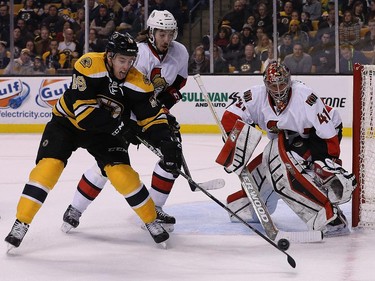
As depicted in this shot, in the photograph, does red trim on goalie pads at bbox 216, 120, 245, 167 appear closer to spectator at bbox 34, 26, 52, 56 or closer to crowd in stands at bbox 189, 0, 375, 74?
crowd in stands at bbox 189, 0, 375, 74

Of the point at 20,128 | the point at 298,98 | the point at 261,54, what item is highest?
the point at 298,98

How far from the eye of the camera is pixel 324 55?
8.60 meters

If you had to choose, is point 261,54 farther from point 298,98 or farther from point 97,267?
point 97,267

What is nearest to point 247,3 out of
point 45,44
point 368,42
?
point 368,42

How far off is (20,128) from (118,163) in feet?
17.2

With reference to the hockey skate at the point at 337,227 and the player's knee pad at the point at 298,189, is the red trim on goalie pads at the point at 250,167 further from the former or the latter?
the hockey skate at the point at 337,227

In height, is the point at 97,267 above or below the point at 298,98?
below

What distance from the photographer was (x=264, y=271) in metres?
3.49

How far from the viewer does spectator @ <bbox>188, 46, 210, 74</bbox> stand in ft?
29.3

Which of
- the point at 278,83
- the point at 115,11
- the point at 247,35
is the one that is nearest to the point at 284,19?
the point at 247,35

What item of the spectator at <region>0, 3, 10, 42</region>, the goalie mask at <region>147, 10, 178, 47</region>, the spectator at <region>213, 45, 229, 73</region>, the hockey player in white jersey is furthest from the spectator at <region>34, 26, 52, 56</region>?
the goalie mask at <region>147, 10, 178, 47</region>

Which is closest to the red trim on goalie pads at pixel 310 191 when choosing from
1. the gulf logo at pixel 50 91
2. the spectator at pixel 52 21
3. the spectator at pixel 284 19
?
the spectator at pixel 284 19

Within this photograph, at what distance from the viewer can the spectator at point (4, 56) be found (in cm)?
919

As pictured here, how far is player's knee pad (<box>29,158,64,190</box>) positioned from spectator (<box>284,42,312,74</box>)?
5069 millimetres
